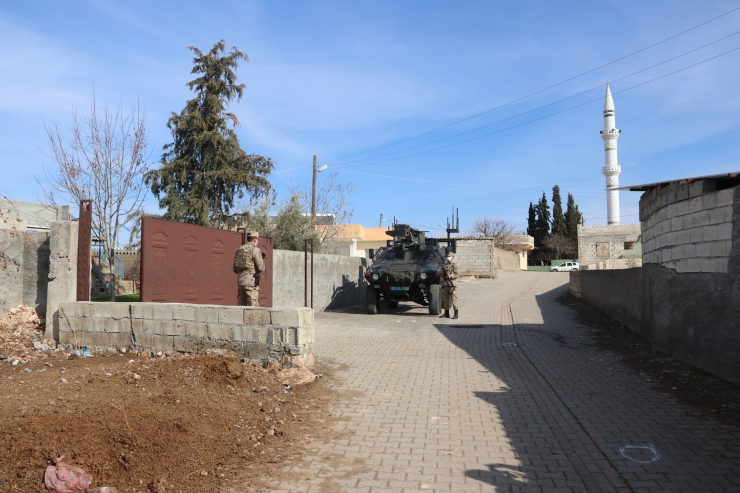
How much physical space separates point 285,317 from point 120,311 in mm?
2475

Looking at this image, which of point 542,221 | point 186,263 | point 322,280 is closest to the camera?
point 186,263

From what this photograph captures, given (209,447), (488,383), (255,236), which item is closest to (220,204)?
(255,236)

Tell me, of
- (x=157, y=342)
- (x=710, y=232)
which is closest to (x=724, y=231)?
(x=710, y=232)

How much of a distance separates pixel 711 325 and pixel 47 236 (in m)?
9.49

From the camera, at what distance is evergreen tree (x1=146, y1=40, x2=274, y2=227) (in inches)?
782

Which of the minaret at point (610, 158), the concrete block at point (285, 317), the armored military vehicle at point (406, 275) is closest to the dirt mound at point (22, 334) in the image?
the concrete block at point (285, 317)

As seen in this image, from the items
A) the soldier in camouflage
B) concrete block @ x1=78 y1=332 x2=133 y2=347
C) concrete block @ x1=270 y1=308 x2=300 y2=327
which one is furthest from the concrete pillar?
the soldier in camouflage

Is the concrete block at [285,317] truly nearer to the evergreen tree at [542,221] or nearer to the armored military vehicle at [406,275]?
the armored military vehicle at [406,275]

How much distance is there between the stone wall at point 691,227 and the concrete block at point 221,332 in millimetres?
5884

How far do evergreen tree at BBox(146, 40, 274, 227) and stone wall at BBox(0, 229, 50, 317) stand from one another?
36.7 feet

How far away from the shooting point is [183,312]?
688cm

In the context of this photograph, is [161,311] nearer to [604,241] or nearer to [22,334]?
[22,334]

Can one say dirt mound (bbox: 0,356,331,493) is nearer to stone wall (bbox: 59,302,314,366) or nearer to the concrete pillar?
stone wall (bbox: 59,302,314,366)

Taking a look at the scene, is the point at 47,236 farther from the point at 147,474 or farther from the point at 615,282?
the point at 615,282
